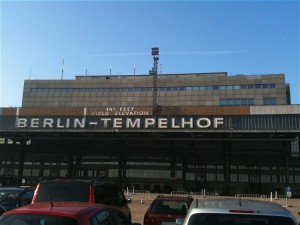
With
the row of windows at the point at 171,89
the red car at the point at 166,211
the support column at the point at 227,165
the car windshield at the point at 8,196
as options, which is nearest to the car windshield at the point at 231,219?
the red car at the point at 166,211

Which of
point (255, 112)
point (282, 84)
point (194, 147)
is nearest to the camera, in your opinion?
point (255, 112)

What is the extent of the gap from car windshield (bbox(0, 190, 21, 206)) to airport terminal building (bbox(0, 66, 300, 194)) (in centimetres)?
4153

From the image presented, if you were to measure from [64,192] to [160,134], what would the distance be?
156 feet

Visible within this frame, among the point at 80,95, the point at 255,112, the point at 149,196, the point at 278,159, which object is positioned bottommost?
the point at 149,196

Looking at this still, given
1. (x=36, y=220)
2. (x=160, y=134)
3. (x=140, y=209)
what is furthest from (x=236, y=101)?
(x=36, y=220)

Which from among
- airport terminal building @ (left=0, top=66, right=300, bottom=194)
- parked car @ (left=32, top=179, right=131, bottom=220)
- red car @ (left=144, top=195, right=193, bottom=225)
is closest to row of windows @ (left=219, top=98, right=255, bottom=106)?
airport terminal building @ (left=0, top=66, right=300, bottom=194)

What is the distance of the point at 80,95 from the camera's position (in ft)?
332

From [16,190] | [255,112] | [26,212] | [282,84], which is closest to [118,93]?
[282,84]

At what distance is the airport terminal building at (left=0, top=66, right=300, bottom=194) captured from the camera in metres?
56.3

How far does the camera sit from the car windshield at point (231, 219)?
5.01 m

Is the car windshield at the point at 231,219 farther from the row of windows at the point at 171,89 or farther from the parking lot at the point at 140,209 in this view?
the row of windows at the point at 171,89

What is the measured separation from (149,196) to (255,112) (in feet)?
77.1

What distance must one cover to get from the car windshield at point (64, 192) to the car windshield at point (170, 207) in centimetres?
240

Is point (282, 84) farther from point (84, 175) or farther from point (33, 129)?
point (33, 129)
